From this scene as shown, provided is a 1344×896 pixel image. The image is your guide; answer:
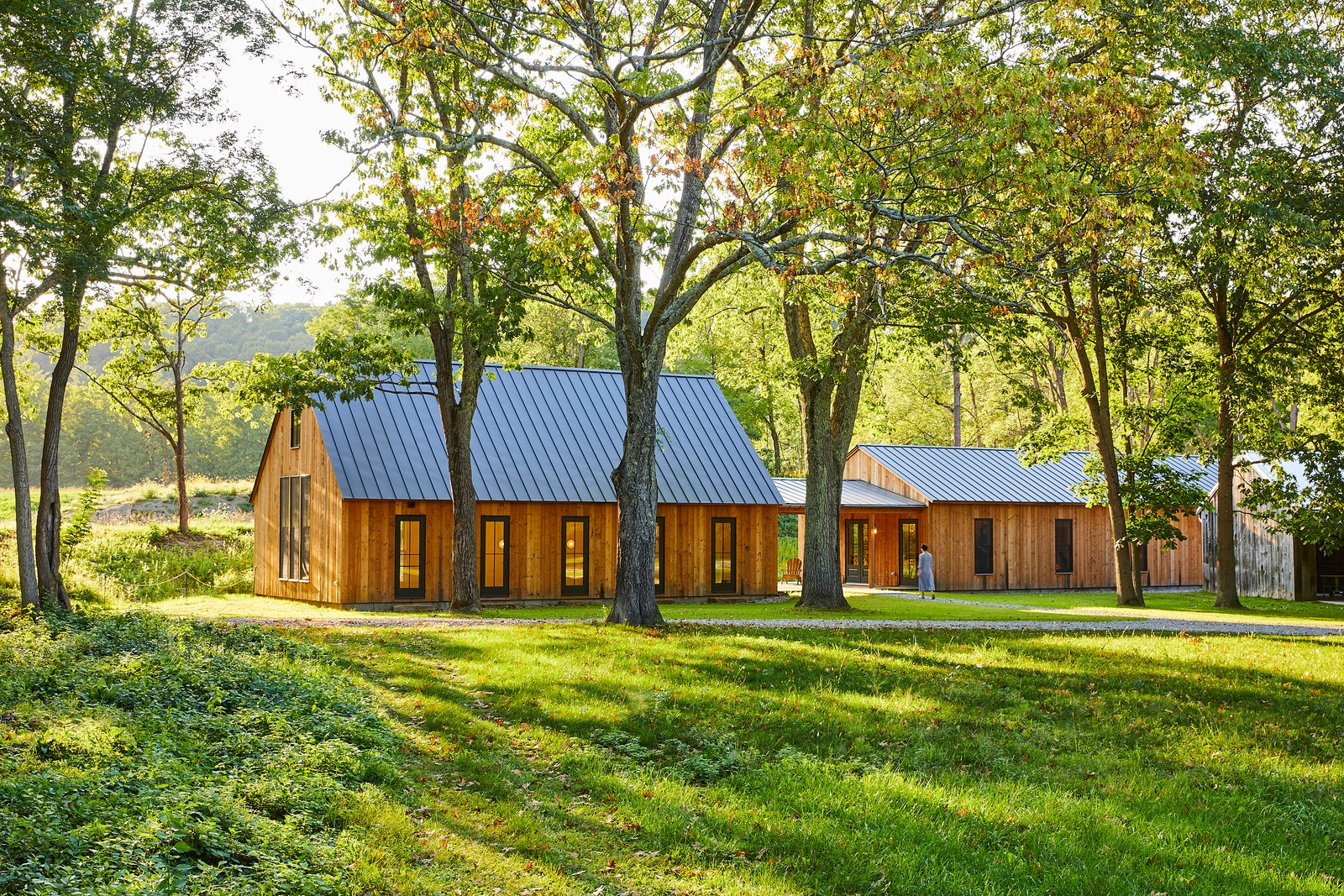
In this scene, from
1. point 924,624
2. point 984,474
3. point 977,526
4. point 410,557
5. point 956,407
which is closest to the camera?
point 924,624

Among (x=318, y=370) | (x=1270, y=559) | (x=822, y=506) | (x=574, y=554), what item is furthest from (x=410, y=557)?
(x=1270, y=559)

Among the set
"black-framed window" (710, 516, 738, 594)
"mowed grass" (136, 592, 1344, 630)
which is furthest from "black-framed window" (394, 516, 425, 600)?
"black-framed window" (710, 516, 738, 594)

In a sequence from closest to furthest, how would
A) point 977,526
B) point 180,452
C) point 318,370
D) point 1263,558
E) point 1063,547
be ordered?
point 318,370, point 1263,558, point 977,526, point 1063,547, point 180,452

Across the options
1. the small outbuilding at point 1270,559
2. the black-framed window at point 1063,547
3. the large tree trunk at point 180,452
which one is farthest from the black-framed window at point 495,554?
the small outbuilding at point 1270,559

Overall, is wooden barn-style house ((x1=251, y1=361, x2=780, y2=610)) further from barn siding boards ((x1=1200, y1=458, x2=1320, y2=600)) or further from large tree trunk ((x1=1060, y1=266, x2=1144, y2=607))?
barn siding boards ((x1=1200, y1=458, x2=1320, y2=600))

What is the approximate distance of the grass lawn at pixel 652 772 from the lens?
5.57m

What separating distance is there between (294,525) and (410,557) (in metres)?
4.08

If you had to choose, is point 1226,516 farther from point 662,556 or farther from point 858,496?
point 662,556

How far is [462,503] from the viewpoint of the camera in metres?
20.4

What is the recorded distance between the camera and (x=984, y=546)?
105 ft

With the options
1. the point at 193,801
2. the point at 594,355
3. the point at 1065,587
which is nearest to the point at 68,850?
the point at 193,801

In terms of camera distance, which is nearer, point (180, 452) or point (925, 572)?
point (925, 572)

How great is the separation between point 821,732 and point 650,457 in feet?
24.8

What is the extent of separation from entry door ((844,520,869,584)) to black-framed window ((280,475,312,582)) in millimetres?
18151
